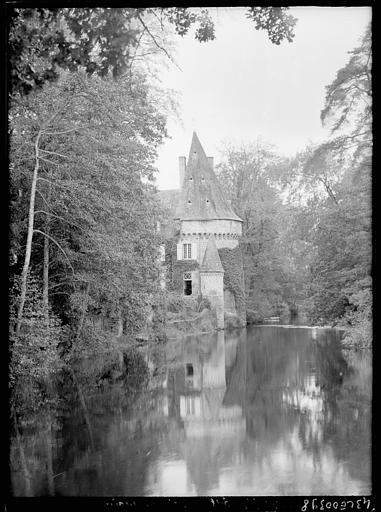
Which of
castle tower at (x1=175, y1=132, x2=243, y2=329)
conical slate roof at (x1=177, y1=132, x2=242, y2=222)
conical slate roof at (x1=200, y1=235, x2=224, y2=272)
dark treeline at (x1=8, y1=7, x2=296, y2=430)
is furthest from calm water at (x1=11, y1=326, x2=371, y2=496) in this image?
conical slate roof at (x1=200, y1=235, x2=224, y2=272)

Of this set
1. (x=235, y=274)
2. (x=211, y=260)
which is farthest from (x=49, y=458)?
(x=235, y=274)

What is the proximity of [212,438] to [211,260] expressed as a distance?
16.5 m

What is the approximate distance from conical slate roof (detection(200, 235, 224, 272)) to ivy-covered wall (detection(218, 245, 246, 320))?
59 centimetres

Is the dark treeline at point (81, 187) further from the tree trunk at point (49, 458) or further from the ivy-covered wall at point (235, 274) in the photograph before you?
the ivy-covered wall at point (235, 274)

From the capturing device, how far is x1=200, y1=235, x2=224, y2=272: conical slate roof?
21688 mm

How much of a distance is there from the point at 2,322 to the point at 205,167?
1587 cm

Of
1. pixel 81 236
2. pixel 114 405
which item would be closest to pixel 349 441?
pixel 114 405

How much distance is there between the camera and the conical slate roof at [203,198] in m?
19.7

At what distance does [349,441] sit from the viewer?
17.2 ft

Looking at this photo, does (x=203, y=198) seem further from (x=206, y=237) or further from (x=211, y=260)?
(x=211, y=260)

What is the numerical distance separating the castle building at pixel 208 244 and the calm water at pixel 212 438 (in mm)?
11702

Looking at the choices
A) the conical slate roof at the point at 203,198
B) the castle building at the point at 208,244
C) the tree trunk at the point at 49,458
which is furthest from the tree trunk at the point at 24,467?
the castle building at the point at 208,244

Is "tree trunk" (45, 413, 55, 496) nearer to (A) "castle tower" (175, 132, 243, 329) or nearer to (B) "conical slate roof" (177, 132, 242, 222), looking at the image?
(B) "conical slate roof" (177, 132, 242, 222)
